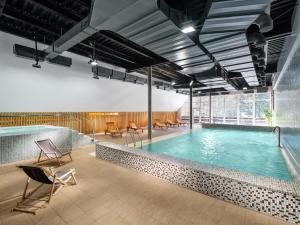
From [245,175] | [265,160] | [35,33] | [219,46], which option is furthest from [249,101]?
[35,33]

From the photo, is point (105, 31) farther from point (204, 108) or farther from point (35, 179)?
point (204, 108)

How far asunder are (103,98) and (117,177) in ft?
17.3

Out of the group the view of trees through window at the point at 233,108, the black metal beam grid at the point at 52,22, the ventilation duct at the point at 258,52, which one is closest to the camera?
the black metal beam grid at the point at 52,22

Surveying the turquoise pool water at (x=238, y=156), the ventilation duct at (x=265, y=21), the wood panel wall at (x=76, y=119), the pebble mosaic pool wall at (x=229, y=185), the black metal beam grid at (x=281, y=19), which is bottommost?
the turquoise pool water at (x=238, y=156)

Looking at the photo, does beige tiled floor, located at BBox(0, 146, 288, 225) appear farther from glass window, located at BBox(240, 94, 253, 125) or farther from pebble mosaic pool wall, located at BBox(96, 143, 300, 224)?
glass window, located at BBox(240, 94, 253, 125)

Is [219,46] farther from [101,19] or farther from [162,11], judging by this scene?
[101,19]

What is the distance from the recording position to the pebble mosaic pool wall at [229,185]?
197 centimetres

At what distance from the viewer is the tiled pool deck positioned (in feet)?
6.47

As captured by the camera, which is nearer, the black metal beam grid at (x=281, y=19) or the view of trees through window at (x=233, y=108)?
the black metal beam grid at (x=281, y=19)

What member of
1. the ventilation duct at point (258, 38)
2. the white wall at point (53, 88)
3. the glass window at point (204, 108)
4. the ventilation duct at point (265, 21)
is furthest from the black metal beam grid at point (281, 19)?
the glass window at point (204, 108)

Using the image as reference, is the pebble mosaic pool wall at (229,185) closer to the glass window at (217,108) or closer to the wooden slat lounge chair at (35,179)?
the wooden slat lounge chair at (35,179)

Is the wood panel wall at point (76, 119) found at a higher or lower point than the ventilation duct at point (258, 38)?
lower

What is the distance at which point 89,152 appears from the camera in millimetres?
4895

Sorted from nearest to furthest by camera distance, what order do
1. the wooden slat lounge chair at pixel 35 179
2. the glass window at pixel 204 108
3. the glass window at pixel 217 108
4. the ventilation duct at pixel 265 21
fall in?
the wooden slat lounge chair at pixel 35 179
the ventilation duct at pixel 265 21
the glass window at pixel 217 108
the glass window at pixel 204 108
